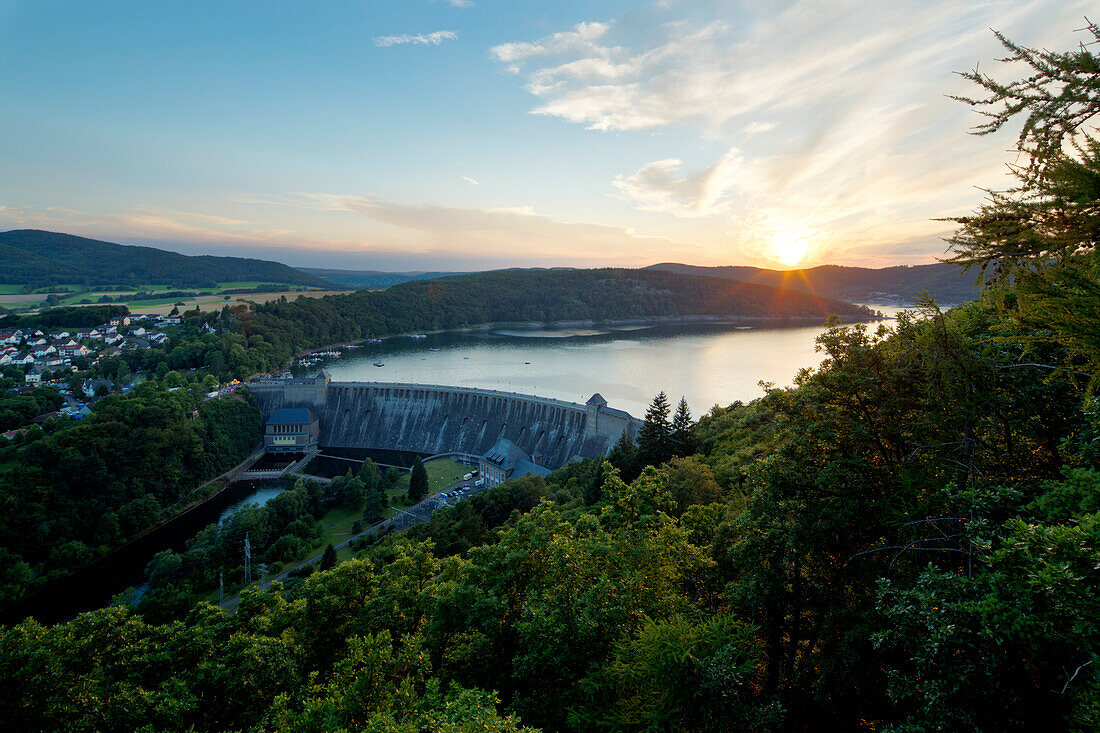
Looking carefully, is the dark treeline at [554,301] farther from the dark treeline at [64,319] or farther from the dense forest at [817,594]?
the dense forest at [817,594]

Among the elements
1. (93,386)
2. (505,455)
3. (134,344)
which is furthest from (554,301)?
(505,455)

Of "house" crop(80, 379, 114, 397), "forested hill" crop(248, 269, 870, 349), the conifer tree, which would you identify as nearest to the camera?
the conifer tree

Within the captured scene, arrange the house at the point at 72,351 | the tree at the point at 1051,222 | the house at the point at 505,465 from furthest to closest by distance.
→ the house at the point at 72,351
the house at the point at 505,465
the tree at the point at 1051,222

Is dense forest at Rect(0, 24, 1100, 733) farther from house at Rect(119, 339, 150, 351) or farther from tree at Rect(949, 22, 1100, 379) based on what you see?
house at Rect(119, 339, 150, 351)

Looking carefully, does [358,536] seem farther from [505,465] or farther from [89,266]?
[89,266]

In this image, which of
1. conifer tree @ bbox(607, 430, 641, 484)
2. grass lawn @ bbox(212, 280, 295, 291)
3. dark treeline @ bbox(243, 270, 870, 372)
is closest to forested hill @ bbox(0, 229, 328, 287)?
grass lawn @ bbox(212, 280, 295, 291)

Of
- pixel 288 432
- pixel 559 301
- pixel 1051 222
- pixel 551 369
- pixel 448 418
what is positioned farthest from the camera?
pixel 559 301

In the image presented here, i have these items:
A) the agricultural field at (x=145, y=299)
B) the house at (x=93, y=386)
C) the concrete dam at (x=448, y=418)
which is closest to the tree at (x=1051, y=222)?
the concrete dam at (x=448, y=418)
